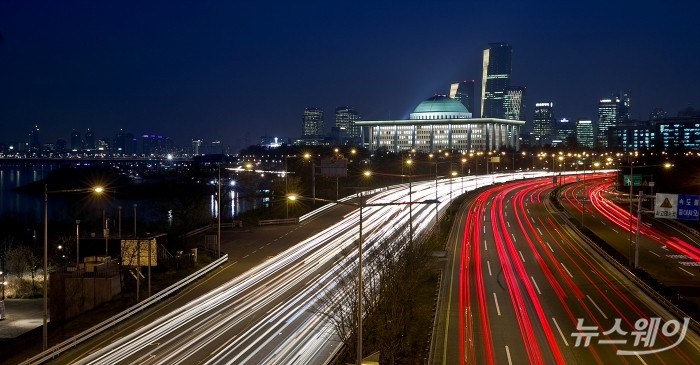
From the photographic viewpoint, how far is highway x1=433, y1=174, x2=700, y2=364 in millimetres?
20781

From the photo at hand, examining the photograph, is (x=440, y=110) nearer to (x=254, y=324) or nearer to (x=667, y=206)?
(x=667, y=206)

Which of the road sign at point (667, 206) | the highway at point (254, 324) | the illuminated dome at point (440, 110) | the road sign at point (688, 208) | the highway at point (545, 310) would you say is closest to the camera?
the highway at point (254, 324)

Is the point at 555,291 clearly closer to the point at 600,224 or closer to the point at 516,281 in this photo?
the point at 516,281

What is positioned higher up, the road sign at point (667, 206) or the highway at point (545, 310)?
the road sign at point (667, 206)

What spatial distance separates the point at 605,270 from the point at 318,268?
47.2 feet

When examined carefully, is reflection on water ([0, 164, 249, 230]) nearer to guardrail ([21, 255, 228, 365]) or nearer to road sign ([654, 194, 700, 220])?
guardrail ([21, 255, 228, 365])

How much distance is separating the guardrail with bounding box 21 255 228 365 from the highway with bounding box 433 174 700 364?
36.2ft

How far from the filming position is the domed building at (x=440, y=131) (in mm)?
178000

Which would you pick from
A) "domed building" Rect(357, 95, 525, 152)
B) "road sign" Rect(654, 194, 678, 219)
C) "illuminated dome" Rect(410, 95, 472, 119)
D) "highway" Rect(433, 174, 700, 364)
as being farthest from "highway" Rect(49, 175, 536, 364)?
"illuminated dome" Rect(410, 95, 472, 119)

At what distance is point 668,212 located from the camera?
99.8 feet

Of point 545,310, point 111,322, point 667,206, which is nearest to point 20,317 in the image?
point 111,322

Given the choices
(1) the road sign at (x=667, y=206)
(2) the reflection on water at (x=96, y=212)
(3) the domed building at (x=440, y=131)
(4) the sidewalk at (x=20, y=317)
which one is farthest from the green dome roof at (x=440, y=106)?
(4) the sidewalk at (x=20, y=317)

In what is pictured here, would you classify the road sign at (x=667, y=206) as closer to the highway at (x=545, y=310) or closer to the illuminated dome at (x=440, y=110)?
the highway at (x=545, y=310)

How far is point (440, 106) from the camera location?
190m
